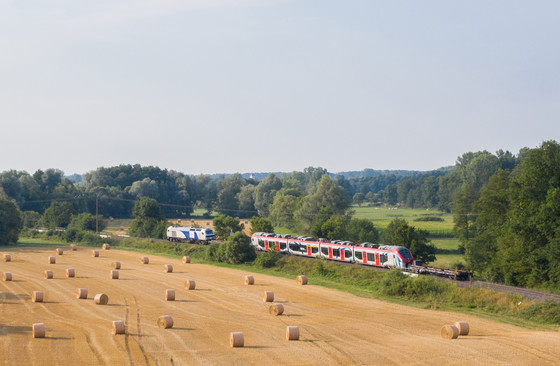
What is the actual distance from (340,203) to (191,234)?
33489 mm

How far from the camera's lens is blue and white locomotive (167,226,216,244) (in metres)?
91.5

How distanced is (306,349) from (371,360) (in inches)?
149

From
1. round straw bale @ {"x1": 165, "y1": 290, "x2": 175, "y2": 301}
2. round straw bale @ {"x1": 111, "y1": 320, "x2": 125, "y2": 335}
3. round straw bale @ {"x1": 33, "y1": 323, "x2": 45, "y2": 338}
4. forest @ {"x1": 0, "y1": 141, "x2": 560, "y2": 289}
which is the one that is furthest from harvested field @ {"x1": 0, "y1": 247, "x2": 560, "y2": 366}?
forest @ {"x1": 0, "y1": 141, "x2": 560, "y2": 289}

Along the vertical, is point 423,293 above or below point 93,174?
below

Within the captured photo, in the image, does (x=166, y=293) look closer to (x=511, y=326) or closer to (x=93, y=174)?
(x=511, y=326)

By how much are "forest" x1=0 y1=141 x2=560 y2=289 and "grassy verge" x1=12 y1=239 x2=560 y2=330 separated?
25.3 ft

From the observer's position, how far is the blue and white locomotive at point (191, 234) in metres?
91.5

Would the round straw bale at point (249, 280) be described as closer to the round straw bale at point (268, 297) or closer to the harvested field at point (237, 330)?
the harvested field at point (237, 330)

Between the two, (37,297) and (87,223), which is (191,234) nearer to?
(87,223)

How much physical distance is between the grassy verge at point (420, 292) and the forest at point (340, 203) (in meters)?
7.71

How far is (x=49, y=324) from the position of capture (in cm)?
3772

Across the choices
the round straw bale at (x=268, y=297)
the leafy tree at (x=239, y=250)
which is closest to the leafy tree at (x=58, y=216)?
the leafy tree at (x=239, y=250)

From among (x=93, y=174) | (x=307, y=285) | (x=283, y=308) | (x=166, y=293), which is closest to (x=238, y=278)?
(x=307, y=285)

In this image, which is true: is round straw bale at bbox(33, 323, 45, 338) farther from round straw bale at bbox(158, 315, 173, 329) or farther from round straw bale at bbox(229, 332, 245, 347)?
round straw bale at bbox(229, 332, 245, 347)
